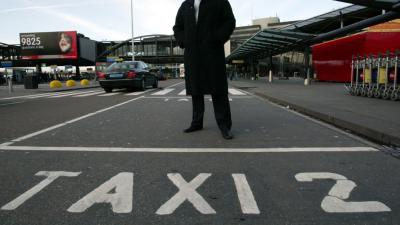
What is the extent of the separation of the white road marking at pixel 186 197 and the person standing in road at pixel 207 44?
2063mm

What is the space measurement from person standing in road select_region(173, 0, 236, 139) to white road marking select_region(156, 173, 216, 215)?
81.2 inches

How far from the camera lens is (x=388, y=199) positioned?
107 inches

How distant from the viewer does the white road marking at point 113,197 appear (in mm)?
2535

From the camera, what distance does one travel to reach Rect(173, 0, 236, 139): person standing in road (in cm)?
509

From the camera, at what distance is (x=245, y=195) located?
2.79 metres

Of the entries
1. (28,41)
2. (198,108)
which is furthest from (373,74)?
(28,41)

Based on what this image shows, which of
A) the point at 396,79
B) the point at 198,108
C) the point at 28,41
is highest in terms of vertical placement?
the point at 28,41

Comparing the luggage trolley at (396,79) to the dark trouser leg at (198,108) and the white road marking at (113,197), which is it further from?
the white road marking at (113,197)

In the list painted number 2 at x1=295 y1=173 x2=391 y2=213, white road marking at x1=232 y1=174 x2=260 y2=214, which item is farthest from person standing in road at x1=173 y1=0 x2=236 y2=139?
painted number 2 at x1=295 y1=173 x2=391 y2=213

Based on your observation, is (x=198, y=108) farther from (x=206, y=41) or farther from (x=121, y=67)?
(x=121, y=67)

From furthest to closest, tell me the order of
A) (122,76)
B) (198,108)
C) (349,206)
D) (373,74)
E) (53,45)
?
(53,45) < (122,76) < (373,74) < (198,108) < (349,206)

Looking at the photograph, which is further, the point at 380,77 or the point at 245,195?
the point at 380,77

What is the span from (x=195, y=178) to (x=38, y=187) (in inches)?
51.4

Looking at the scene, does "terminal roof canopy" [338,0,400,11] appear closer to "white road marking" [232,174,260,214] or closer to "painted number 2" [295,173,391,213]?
"painted number 2" [295,173,391,213]
